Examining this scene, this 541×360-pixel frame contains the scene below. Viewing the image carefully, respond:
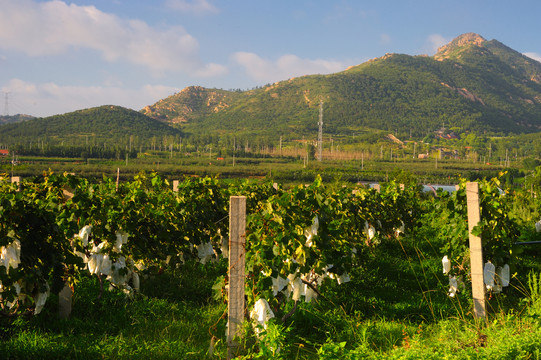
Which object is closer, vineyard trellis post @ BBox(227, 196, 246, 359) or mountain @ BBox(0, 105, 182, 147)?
vineyard trellis post @ BBox(227, 196, 246, 359)

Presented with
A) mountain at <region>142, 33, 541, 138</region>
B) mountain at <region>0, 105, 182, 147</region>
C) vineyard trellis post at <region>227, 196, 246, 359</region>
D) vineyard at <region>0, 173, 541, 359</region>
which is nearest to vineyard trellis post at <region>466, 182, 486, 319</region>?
vineyard at <region>0, 173, 541, 359</region>

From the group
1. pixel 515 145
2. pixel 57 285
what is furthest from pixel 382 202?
pixel 515 145

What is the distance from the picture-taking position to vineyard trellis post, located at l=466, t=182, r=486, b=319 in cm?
438

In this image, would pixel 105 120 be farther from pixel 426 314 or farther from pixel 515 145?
pixel 426 314

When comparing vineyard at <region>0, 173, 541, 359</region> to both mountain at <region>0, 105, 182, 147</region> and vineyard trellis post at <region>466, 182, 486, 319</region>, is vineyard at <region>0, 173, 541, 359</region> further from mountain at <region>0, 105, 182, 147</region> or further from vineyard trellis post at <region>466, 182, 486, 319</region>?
mountain at <region>0, 105, 182, 147</region>

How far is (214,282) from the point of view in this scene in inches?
215

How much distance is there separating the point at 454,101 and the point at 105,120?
4743 inches

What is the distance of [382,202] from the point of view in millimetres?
9984

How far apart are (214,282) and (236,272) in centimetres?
204

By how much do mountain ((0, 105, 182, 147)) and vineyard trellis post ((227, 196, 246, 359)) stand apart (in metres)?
91.2

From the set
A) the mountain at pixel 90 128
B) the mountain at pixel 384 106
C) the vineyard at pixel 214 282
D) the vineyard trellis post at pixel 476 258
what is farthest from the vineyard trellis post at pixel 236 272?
the mountain at pixel 384 106

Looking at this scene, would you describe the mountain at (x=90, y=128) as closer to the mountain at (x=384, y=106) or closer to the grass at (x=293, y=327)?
the mountain at (x=384, y=106)

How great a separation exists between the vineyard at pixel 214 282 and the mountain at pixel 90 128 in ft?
291

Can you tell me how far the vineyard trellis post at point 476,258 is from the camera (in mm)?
4383
